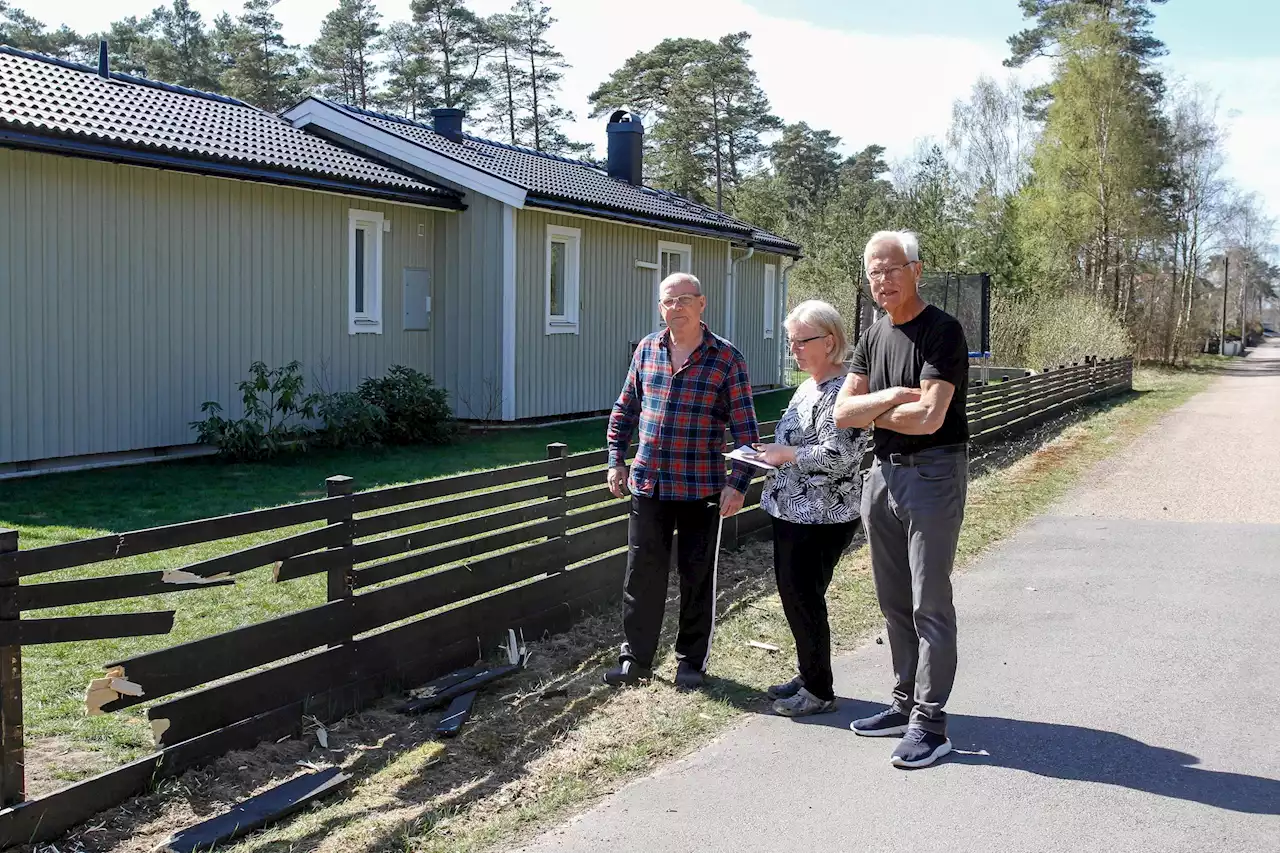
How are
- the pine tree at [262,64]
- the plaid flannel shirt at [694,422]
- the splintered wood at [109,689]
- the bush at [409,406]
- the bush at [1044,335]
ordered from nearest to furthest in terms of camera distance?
the splintered wood at [109,689]
the plaid flannel shirt at [694,422]
the bush at [409,406]
the bush at [1044,335]
the pine tree at [262,64]

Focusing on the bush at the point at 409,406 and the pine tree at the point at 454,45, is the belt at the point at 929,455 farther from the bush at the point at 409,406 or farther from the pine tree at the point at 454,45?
the pine tree at the point at 454,45

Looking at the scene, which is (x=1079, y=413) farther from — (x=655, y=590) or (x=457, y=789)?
(x=457, y=789)

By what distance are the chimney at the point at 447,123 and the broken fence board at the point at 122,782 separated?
633 inches

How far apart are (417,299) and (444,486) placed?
34.3ft

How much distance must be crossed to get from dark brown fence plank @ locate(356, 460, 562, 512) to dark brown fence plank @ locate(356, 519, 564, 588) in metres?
0.26

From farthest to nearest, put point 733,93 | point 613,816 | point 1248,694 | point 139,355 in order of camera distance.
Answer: point 733,93 → point 139,355 → point 1248,694 → point 613,816

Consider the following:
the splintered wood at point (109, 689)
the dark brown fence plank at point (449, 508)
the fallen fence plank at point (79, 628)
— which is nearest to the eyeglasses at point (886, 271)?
the dark brown fence plank at point (449, 508)

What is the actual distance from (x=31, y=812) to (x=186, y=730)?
681mm

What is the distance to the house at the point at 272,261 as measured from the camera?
11055 millimetres

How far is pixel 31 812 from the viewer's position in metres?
3.77

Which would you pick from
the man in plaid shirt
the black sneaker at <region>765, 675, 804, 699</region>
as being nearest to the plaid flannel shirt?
the man in plaid shirt

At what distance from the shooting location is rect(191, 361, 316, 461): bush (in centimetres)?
1218

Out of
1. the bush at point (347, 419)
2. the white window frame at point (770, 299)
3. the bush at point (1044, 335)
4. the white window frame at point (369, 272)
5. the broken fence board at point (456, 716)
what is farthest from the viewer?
the bush at point (1044, 335)

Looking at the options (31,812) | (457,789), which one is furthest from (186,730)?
(457,789)
